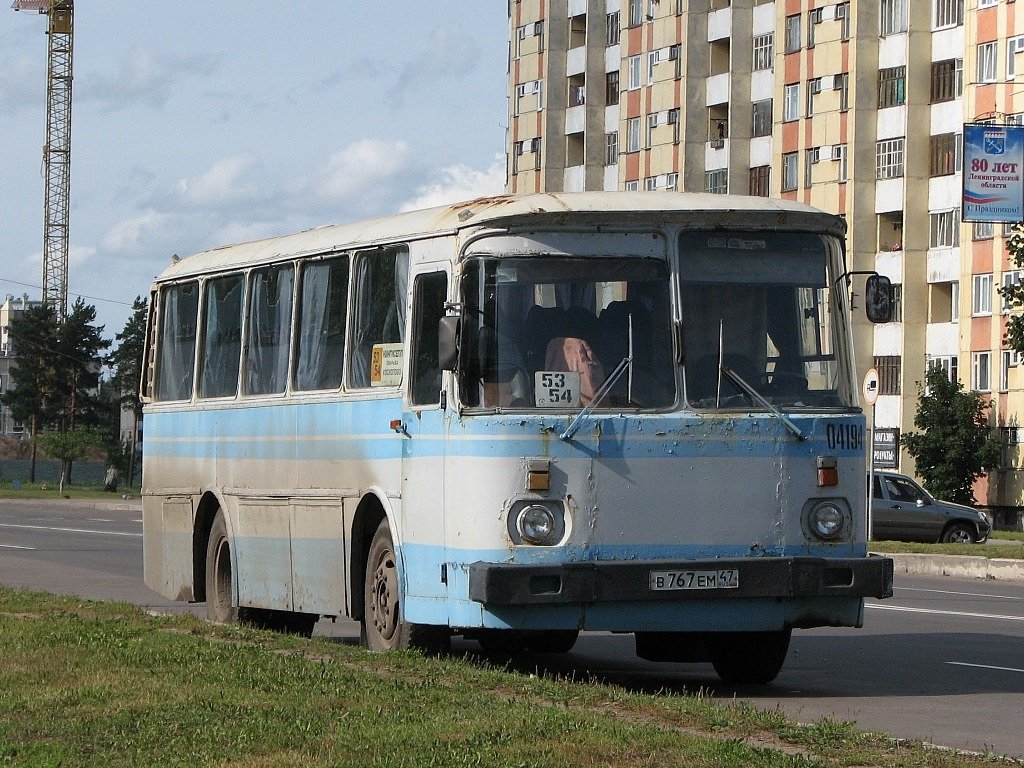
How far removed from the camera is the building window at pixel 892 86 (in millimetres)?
73312

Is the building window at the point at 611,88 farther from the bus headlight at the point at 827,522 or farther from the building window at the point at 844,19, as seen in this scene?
the bus headlight at the point at 827,522

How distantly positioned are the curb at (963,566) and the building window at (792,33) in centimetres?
4746

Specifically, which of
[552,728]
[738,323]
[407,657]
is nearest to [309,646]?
[407,657]

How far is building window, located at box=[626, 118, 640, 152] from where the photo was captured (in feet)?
286

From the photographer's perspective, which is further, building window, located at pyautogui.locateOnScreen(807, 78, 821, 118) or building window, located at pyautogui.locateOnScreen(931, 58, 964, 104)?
building window, located at pyautogui.locateOnScreen(807, 78, 821, 118)

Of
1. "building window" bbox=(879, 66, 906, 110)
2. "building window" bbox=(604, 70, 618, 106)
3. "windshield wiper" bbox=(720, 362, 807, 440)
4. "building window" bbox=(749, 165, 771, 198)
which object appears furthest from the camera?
"building window" bbox=(604, 70, 618, 106)

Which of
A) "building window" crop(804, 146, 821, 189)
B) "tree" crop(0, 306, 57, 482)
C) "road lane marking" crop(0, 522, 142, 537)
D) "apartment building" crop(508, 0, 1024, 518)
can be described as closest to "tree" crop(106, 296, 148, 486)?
"tree" crop(0, 306, 57, 482)

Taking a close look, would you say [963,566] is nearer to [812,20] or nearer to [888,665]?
[888,665]

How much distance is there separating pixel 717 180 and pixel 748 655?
229 feet

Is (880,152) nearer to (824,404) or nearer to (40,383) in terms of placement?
(40,383)

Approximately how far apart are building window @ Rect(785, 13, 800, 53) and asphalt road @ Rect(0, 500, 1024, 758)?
53265 mm

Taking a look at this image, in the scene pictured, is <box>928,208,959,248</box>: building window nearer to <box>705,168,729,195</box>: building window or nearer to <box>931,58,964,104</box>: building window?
<box>931,58,964,104</box>: building window

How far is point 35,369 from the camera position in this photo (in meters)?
109

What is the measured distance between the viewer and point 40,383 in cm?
10900
